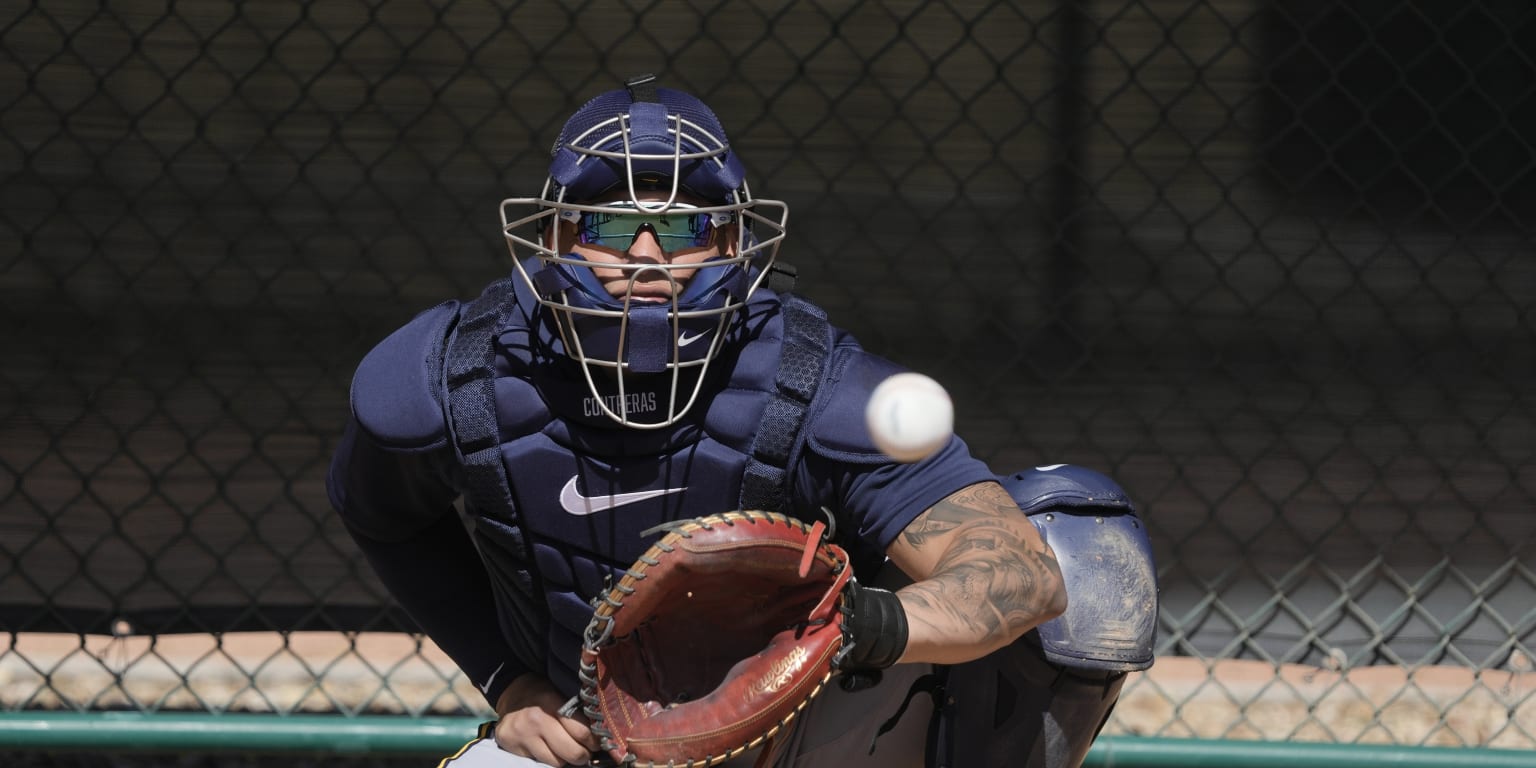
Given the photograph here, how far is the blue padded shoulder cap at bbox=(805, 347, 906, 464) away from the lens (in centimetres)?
198

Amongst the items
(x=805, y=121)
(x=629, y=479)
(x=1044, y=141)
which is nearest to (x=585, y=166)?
(x=629, y=479)

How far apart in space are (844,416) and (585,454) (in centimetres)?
37

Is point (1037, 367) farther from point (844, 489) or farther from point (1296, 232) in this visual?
point (844, 489)

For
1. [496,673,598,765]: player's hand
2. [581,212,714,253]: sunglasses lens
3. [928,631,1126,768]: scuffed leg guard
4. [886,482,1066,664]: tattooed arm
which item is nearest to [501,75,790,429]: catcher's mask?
[581,212,714,253]: sunglasses lens

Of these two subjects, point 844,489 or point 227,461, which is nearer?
point 844,489

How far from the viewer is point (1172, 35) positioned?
390 cm

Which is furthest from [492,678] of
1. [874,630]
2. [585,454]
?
[874,630]

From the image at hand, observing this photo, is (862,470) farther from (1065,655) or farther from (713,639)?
(1065,655)

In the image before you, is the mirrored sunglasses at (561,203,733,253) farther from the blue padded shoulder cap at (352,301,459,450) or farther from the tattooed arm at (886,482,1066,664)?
the tattooed arm at (886,482,1066,664)

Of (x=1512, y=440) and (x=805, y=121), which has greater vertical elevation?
(x=805, y=121)

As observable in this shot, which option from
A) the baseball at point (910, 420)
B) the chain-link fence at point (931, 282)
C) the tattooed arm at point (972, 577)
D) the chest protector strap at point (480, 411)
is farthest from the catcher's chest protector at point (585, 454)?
the chain-link fence at point (931, 282)

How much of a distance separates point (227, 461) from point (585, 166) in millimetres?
2394

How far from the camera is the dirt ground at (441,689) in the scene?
3.87 metres

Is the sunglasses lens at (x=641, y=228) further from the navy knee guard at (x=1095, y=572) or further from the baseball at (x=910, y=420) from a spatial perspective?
the navy knee guard at (x=1095, y=572)
